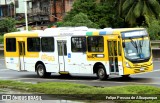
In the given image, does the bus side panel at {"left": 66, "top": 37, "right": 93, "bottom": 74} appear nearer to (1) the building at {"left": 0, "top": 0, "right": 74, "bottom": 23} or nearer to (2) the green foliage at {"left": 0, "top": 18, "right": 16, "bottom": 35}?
(2) the green foliage at {"left": 0, "top": 18, "right": 16, "bottom": 35}

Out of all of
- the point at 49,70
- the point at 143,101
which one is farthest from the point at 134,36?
the point at 143,101

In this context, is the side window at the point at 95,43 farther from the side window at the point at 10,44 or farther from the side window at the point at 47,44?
the side window at the point at 10,44

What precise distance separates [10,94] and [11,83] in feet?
10.4

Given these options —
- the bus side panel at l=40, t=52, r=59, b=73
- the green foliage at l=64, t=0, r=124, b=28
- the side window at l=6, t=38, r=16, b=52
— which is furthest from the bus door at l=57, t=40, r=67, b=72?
the green foliage at l=64, t=0, r=124, b=28

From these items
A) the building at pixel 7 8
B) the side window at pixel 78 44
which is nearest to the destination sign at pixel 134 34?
the side window at pixel 78 44

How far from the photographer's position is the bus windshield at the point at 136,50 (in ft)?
72.1

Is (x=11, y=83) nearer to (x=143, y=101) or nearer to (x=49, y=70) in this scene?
(x=49, y=70)

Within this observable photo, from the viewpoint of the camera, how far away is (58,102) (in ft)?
48.9

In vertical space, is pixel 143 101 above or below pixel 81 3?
below

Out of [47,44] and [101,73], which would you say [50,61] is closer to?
[47,44]

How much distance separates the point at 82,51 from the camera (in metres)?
24.0

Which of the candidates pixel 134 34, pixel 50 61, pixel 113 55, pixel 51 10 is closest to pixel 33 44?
pixel 50 61

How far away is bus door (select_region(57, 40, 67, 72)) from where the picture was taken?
2486cm

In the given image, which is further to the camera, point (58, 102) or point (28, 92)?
point (28, 92)
